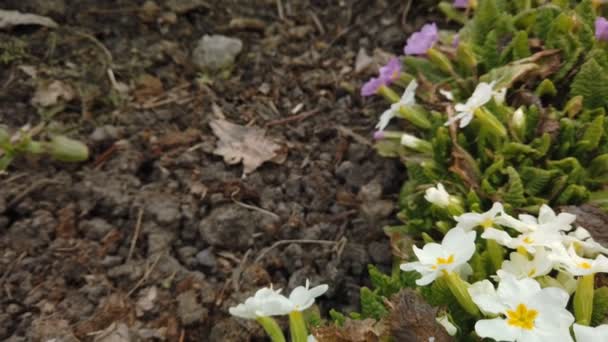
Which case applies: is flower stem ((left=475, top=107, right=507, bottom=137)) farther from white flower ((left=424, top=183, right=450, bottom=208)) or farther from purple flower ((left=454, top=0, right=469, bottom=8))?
purple flower ((left=454, top=0, right=469, bottom=8))

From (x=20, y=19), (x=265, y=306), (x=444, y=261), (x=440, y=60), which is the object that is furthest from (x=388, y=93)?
(x=20, y=19)

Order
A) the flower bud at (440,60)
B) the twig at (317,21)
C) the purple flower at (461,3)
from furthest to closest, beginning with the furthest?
the twig at (317,21), the purple flower at (461,3), the flower bud at (440,60)

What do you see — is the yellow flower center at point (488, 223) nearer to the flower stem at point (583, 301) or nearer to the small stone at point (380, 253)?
the flower stem at point (583, 301)

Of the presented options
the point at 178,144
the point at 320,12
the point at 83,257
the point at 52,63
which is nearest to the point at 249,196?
the point at 178,144

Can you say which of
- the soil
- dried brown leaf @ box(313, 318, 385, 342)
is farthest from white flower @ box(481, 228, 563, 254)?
the soil

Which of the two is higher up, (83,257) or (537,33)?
(537,33)

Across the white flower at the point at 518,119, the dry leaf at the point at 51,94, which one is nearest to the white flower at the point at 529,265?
the white flower at the point at 518,119

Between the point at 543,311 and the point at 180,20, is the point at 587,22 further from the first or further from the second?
the point at 180,20
